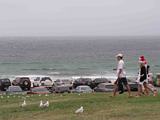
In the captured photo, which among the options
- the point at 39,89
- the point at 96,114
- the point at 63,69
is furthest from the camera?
the point at 63,69

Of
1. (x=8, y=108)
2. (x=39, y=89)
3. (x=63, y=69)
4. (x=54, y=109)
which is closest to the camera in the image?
(x=54, y=109)

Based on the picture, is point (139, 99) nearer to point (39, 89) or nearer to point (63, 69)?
point (39, 89)

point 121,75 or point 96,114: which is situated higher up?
point 121,75

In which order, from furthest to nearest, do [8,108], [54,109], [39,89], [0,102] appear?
[39,89]
[0,102]
[8,108]
[54,109]

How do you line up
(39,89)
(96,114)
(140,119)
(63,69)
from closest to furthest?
(140,119), (96,114), (39,89), (63,69)

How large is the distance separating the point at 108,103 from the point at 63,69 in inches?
3163

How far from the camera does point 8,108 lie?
1791cm

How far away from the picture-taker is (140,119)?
14.2 m

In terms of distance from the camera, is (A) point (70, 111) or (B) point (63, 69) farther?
(B) point (63, 69)

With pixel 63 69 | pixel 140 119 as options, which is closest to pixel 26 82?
pixel 140 119

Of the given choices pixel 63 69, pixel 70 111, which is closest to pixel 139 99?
pixel 70 111

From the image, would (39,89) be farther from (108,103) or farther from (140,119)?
(140,119)

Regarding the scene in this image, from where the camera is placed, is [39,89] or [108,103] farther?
A: [39,89]

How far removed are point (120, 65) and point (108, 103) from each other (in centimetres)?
187
